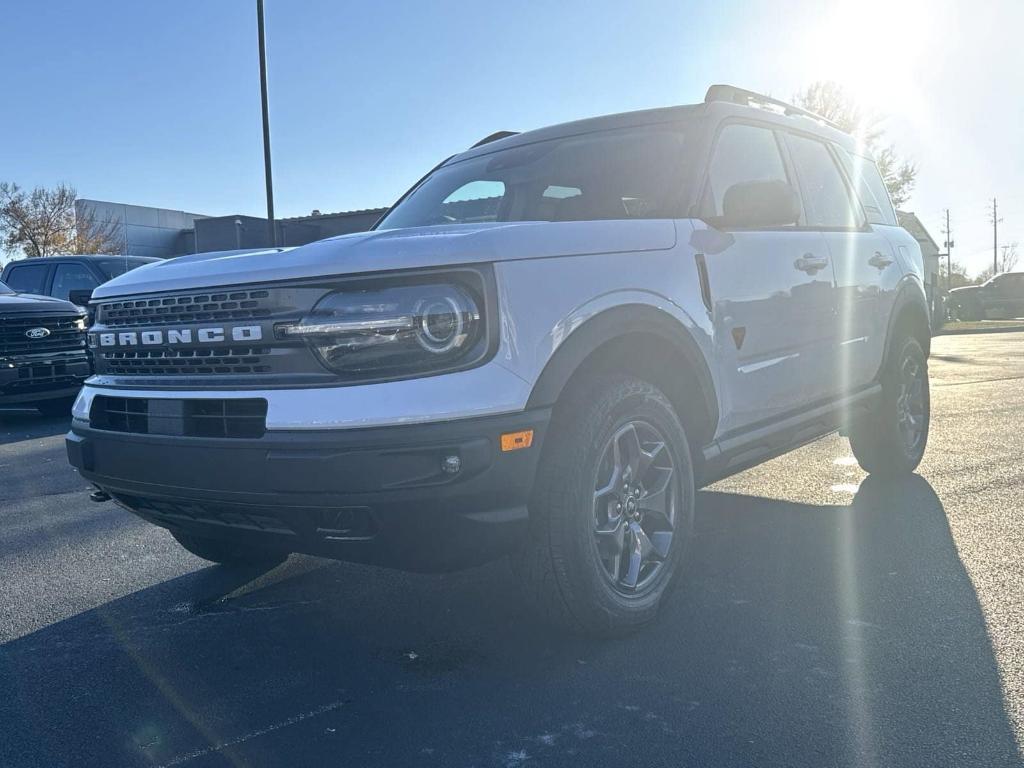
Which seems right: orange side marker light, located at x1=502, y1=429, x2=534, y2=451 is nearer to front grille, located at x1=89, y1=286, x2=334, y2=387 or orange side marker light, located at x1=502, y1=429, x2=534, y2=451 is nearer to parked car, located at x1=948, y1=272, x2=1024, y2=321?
front grille, located at x1=89, y1=286, x2=334, y2=387

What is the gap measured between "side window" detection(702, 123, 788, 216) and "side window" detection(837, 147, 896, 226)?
1083 millimetres

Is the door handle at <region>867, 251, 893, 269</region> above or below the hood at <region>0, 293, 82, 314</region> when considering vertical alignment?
below

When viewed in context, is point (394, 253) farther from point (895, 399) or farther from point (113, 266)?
point (113, 266)

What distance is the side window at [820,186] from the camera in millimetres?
4805

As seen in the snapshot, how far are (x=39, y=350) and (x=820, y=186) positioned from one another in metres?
7.79

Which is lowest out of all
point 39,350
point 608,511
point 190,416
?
point 608,511

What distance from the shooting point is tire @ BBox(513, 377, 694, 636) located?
2.88m

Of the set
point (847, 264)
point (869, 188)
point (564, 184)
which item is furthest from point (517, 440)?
point (869, 188)

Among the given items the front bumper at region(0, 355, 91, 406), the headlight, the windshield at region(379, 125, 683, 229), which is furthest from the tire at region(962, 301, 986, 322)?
the headlight

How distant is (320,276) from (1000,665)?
2.36 m

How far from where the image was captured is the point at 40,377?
9.41 meters

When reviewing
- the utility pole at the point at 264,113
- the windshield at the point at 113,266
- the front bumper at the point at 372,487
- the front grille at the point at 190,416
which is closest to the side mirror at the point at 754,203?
the front bumper at the point at 372,487

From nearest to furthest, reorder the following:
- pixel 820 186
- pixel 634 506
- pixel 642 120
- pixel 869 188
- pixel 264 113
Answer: pixel 634 506
pixel 642 120
pixel 820 186
pixel 869 188
pixel 264 113

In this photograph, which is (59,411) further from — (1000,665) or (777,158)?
(1000,665)
